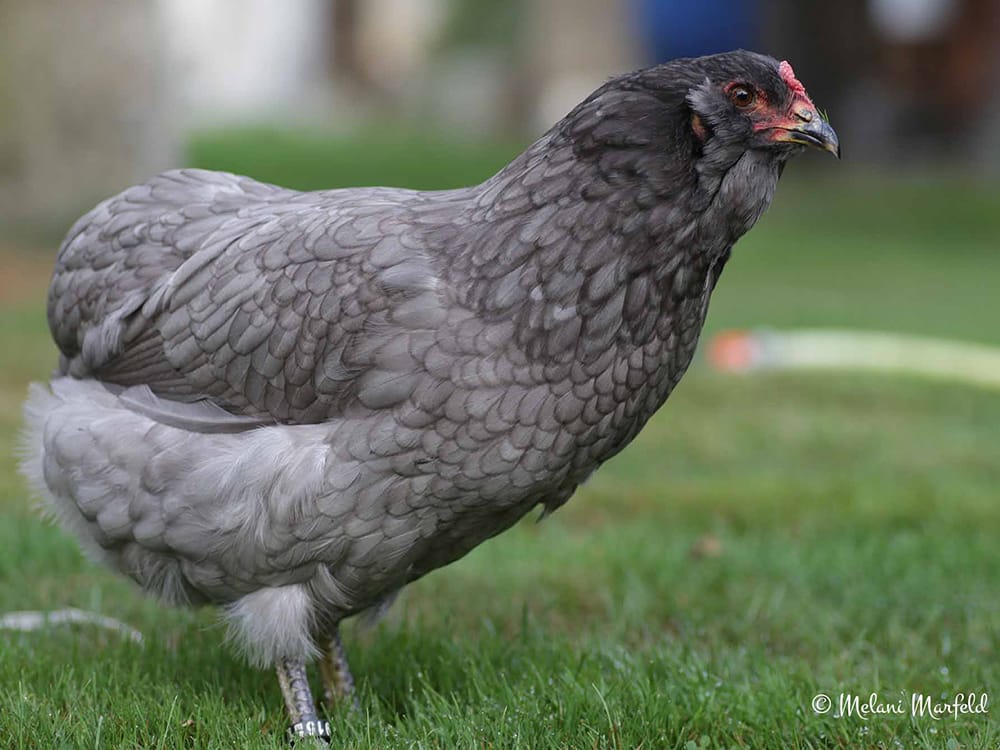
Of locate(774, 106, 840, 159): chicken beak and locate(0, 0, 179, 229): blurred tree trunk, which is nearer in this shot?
locate(774, 106, 840, 159): chicken beak

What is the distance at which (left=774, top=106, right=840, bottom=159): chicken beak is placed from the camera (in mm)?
2998

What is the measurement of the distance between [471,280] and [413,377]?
27 centimetres

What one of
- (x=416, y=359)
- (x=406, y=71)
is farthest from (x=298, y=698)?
(x=406, y=71)

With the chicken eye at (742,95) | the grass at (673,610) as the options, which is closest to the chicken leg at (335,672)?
the grass at (673,610)

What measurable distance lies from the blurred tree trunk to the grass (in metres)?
2.80

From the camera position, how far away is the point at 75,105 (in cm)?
1052

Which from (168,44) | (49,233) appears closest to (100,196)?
(49,233)

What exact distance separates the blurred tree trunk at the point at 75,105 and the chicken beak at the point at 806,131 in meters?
8.34

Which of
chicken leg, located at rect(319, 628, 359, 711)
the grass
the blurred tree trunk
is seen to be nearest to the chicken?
chicken leg, located at rect(319, 628, 359, 711)

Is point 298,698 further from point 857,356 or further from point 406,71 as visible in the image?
point 406,71

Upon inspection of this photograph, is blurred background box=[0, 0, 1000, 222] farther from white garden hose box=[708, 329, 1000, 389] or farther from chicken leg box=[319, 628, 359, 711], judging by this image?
chicken leg box=[319, 628, 359, 711]

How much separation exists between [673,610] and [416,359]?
169cm

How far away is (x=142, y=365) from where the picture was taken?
350 cm

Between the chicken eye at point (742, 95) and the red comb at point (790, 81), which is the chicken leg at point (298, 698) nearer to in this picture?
the chicken eye at point (742, 95)
